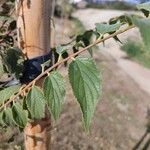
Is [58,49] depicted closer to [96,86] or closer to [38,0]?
[38,0]

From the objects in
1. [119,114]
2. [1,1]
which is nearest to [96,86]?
[1,1]

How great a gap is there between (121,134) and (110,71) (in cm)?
274

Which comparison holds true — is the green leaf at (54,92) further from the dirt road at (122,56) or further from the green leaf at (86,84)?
the dirt road at (122,56)

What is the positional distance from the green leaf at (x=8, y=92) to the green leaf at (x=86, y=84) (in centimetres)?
29

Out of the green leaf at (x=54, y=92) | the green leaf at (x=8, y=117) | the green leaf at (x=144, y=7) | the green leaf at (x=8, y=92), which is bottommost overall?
the green leaf at (x=8, y=117)

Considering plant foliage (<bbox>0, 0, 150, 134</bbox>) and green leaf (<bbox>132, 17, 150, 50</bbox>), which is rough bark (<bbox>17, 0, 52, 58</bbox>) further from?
green leaf (<bbox>132, 17, 150, 50</bbox>)

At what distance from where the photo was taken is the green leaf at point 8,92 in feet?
4.37

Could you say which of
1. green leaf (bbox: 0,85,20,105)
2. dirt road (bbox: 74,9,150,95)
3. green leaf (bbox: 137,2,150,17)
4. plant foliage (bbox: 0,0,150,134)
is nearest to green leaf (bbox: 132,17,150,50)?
plant foliage (bbox: 0,0,150,134)

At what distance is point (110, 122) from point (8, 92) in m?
3.47

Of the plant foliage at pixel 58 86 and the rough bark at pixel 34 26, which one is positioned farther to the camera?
the rough bark at pixel 34 26

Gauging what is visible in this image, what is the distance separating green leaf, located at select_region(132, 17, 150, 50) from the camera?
90 cm

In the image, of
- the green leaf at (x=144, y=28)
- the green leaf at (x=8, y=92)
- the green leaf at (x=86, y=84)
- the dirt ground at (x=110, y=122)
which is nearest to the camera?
the green leaf at (x=144, y=28)

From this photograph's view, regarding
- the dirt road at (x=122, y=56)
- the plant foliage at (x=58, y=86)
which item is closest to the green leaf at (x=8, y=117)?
the plant foliage at (x=58, y=86)

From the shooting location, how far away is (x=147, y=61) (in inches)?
378
